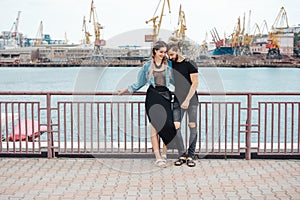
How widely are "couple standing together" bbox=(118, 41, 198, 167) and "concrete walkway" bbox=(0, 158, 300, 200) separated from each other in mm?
395

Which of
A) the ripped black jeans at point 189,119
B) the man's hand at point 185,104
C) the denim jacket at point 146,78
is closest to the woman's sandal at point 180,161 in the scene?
the ripped black jeans at point 189,119

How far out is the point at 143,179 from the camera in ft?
22.5

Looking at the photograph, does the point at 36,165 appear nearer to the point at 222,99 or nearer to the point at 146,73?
the point at 146,73

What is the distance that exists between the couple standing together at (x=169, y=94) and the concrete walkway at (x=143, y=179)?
40cm

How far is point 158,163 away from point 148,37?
1.98 m

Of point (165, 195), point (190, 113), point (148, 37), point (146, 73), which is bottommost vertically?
point (165, 195)

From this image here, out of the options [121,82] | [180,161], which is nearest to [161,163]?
[180,161]

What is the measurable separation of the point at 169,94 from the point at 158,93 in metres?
0.18

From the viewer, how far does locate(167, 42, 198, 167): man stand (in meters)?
7.23

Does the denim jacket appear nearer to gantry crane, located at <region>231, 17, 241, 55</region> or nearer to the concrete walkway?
the concrete walkway

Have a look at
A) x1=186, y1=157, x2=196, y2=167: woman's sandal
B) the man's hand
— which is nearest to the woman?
the man's hand

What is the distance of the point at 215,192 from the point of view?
624cm

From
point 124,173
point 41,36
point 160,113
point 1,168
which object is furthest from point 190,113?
point 41,36

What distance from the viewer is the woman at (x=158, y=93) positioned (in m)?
7.27
